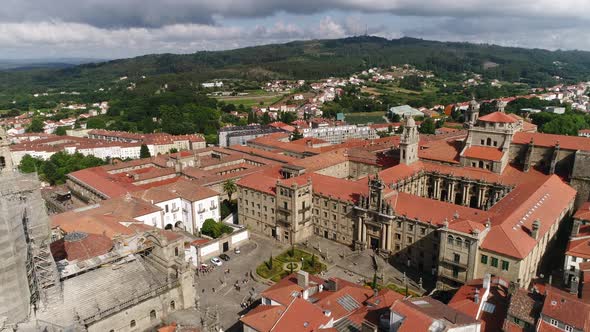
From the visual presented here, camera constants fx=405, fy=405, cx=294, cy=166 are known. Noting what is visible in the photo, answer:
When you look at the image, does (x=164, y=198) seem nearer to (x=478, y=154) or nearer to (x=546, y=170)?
(x=478, y=154)

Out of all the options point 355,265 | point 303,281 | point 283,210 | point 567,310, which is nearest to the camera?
point 567,310

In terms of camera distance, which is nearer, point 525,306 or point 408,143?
point 525,306

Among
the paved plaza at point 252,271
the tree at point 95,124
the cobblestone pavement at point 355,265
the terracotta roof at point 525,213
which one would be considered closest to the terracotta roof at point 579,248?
the terracotta roof at point 525,213

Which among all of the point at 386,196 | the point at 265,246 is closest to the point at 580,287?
the point at 386,196

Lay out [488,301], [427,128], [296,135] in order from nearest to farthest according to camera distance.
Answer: [488,301], [296,135], [427,128]

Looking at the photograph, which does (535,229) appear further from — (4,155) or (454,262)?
(4,155)

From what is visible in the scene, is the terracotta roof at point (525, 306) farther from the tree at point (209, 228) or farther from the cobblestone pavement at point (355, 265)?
the tree at point (209, 228)

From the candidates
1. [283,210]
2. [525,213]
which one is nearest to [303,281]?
[283,210]
